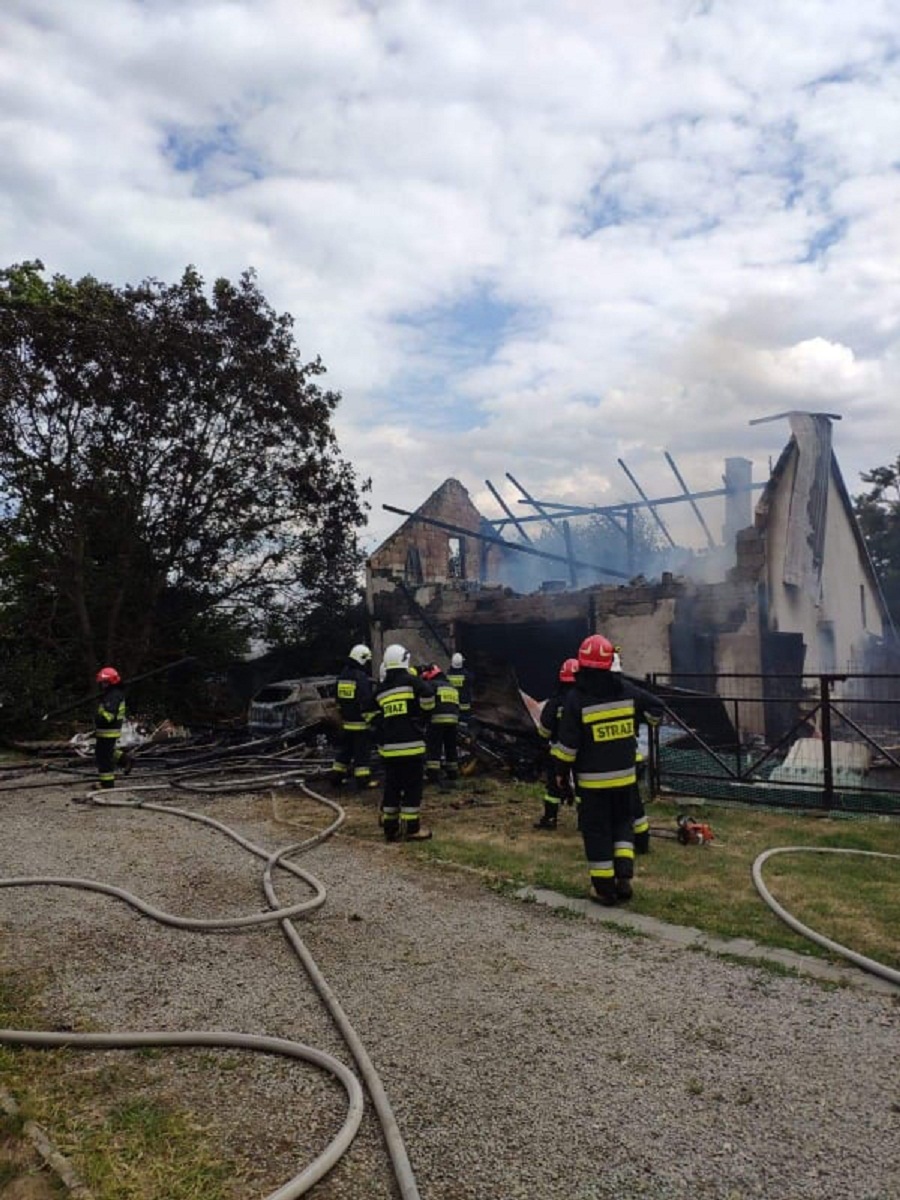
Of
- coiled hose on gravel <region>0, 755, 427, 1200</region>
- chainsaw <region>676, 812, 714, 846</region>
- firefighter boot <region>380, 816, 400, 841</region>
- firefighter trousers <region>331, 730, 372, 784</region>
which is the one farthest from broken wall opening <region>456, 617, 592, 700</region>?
coiled hose on gravel <region>0, 755, 427, 1200</region>

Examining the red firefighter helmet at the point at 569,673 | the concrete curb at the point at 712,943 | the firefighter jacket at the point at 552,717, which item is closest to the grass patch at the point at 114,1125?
the concrete curb at the point at 712,943

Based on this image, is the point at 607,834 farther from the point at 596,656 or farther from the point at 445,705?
the point at 445,705

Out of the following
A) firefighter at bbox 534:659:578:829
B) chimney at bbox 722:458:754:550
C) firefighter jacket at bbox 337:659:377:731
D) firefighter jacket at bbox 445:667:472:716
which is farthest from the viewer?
chimney at bbox 722:458:754:550

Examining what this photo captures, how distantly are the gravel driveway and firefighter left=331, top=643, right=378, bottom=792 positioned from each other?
13.0 feet

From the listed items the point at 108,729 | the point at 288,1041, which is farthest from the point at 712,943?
the point at 108,729

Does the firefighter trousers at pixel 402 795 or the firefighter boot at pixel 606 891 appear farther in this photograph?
the firefighter trousers at pixel 402 795

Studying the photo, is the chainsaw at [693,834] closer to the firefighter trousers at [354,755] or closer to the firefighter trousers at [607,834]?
the firefighter trousers at [607,834]

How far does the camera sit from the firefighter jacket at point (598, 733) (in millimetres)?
5699

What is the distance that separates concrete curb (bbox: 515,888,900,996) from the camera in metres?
4.28

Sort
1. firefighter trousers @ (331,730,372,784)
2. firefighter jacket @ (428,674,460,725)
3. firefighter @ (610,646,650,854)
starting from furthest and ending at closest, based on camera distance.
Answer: firefighter jacket @ (428,674,460,725)
firefighter trousers @ (331,730,372,784)
firefighter @ (610,646,650,854)

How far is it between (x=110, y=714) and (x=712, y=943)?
8531mm

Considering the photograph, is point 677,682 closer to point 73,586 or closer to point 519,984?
point 519,984

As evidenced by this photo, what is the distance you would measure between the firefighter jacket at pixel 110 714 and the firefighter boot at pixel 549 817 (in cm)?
583

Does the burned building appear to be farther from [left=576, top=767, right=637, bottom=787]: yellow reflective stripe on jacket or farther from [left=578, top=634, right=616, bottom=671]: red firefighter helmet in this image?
[left=576, top=767, right=637, bottom=787]: yellow reflective stripe on jacket
